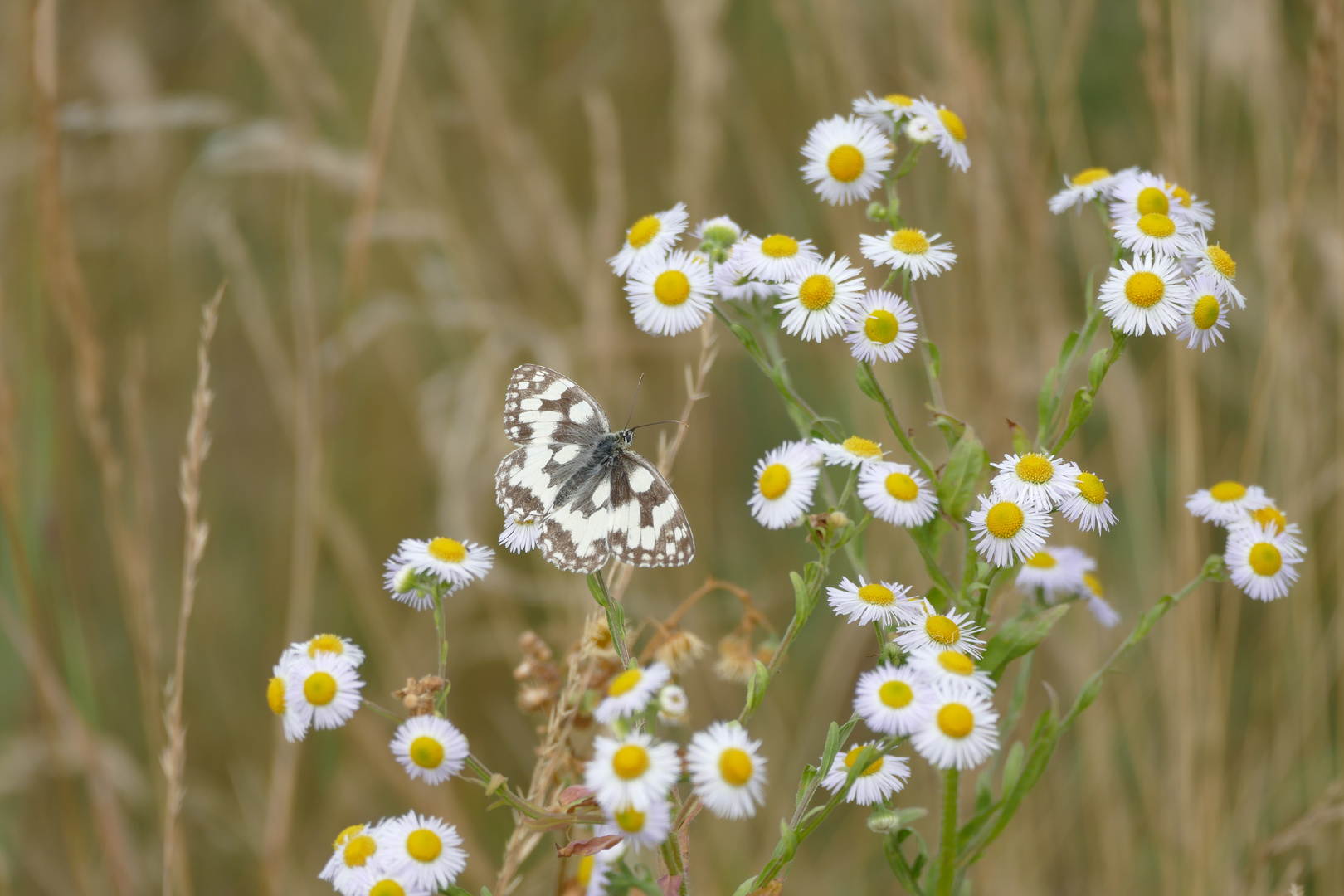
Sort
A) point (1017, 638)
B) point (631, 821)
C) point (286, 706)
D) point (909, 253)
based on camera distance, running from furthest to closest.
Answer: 1. point (909, 253)
2. point (1017, 638)
3. point (286, 706)
4. point (631, 821)

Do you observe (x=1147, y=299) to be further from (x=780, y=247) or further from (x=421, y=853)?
(x=421, y=853)

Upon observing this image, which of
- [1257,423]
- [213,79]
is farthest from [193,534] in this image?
[213,79]

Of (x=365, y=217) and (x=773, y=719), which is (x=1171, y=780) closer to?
(x=773, y=719)

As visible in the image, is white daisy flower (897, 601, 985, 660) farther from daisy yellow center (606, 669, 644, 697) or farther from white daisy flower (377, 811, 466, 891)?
white daisy flower (377, 811, 466, 891)

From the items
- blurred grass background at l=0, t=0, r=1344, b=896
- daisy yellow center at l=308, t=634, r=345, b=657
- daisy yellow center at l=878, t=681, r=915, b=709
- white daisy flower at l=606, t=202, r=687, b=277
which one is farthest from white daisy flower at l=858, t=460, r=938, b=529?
blurred grass background at l=0, t=0, r=1344, b=896

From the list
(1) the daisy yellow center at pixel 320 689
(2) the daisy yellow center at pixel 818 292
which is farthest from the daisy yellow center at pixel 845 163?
(1) the daisy yellow center at pixel 320 689

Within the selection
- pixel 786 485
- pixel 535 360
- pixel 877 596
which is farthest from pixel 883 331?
pixel 535 360
